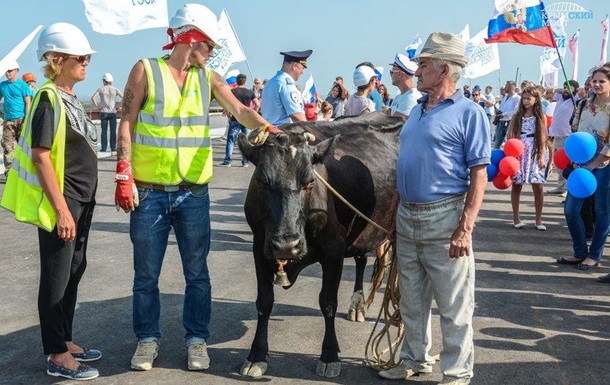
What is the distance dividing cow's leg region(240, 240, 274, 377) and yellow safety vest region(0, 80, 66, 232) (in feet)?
4.47

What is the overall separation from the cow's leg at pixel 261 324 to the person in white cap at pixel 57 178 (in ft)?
3.29

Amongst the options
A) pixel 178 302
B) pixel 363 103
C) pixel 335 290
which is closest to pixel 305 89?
pixel 363 103

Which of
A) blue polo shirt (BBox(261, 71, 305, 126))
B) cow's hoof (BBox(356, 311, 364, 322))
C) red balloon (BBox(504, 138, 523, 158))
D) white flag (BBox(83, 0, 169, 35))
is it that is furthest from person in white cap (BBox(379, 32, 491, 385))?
white flag (BBox(83, 0, 169, 35))

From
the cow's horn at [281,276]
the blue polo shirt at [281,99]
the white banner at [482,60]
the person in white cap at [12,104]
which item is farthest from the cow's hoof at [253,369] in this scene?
the white banner at [482,60]

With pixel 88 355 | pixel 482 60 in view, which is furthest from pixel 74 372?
pixel 482 60

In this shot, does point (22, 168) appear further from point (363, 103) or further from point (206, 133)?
point (363, 103)

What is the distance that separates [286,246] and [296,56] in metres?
3.22

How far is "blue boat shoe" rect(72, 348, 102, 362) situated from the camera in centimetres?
500

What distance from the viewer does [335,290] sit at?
5.13m

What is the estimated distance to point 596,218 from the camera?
797cm

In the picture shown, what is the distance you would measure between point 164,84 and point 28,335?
7.39 ft

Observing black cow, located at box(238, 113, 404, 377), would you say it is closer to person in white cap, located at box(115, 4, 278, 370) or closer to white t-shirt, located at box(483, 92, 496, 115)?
person in white cap, located at box(115, 4, 278, 370)

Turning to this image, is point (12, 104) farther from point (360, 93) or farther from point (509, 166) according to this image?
point (509, 166)

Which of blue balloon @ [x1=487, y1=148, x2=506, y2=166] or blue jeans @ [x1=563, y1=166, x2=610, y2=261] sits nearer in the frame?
blue jeans @ [x1=563, y1=166, x2=610, y2=261]
